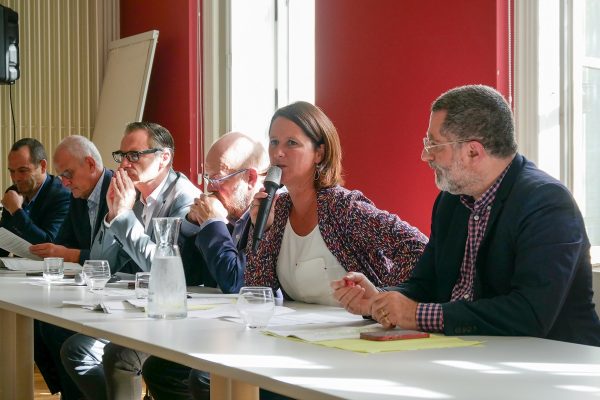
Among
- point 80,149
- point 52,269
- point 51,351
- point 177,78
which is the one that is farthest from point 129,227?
point 177,78

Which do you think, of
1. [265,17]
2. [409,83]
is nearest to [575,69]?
[409,83]

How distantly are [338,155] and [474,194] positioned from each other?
0.80 metres

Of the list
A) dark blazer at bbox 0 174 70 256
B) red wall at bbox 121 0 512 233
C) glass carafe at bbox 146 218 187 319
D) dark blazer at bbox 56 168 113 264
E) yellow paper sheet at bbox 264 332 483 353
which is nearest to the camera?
yellow paper sheet at bbox 264 332 483 353

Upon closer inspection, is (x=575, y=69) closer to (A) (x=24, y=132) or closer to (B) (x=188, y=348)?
(B) (x=188, y=348)

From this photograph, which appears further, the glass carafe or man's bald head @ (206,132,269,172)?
man's bald head @ (206,132,269,172)

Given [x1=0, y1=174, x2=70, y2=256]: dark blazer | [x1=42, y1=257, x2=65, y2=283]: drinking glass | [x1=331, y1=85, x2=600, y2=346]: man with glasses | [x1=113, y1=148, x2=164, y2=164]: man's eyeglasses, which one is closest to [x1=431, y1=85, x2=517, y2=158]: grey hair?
[x1=331, y1=85, x2=600, y2=346]: man with glasses

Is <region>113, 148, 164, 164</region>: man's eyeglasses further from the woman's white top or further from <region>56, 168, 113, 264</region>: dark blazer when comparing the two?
the woman's white top

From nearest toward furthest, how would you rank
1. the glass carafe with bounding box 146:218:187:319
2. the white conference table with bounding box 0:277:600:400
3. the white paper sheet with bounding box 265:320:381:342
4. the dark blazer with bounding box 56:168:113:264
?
the white conference table with bounding box 0:277:600:400, the white paper sheet with bounding box 265:320:381:342, the glass carafe with bounding box 146:218:187:319, the dark blazer with bounding box 56:168:113:264

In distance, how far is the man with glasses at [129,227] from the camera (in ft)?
10.2

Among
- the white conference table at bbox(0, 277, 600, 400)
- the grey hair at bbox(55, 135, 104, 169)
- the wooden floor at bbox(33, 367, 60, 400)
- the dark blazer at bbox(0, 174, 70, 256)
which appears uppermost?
the grey hair at bbox(55, 135, 104, 169)

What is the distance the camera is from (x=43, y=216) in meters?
5.34

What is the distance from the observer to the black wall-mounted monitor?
6.32m

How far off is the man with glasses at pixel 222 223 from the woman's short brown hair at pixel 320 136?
422 millimetres

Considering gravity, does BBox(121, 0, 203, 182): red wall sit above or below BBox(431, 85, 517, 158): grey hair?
above
